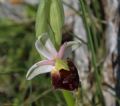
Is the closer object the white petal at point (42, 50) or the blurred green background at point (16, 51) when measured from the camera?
the white petal at point (42, 50)

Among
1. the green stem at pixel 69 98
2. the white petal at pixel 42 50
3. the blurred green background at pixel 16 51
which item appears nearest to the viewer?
the white petal at pixel 42 50

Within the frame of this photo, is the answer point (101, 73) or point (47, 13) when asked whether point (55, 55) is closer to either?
point (47, 13)

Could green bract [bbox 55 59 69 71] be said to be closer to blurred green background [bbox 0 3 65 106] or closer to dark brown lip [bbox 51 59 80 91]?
dark brown lip [bbox 51 59 80 91]

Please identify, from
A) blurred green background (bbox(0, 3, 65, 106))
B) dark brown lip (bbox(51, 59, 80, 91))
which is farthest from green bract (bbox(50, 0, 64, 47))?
blurred green background (bbox(0, 3, 65, 106))

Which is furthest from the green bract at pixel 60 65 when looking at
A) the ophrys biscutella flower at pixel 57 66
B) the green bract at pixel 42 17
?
the green bract at pixel 42 17

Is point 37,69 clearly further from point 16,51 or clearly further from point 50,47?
point 16,51

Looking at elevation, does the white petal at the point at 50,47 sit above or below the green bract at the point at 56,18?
below

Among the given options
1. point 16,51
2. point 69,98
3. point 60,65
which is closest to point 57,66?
point 60,65

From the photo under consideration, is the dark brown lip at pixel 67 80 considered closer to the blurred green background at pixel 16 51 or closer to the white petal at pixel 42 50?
the white petal at pixel 42 50

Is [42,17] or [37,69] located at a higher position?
[42,17]
